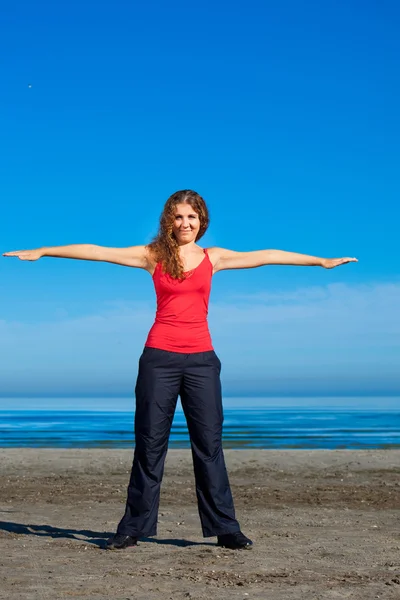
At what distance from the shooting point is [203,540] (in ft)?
21.4

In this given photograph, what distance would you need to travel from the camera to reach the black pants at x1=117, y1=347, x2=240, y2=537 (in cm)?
583

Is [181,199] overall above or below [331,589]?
above

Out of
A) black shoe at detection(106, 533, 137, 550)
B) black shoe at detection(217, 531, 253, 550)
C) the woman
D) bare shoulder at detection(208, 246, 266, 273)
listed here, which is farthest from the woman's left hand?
black shoe at detection(106, 533, 137, 550)

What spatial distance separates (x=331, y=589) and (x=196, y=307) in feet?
7.55

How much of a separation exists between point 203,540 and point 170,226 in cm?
276

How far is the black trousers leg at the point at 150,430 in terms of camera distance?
5824 millimetres

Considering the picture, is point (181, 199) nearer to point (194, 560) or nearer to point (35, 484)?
point (194, 560)

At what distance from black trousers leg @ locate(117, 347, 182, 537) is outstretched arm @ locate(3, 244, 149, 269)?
0.78m

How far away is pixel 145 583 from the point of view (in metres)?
4.87

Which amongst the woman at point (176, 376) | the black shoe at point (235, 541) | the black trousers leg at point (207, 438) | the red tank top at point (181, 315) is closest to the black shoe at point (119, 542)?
the woman at point (176, 376)

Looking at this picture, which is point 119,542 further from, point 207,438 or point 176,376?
point 176,376

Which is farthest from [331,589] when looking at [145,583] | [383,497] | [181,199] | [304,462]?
[304,462]

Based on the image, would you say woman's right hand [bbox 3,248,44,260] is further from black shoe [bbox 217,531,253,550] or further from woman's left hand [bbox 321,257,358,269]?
black shoe [bbox 217,531,253,550]

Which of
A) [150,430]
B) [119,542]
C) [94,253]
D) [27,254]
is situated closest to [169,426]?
[150,430]
